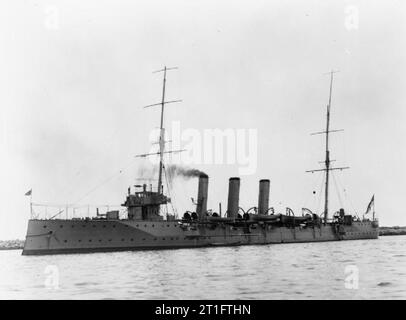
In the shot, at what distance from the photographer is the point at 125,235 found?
3228 centimetres

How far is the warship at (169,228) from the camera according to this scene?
30875mm

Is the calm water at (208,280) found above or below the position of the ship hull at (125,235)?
below

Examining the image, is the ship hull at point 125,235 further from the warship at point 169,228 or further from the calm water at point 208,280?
the calm water at point 208,280

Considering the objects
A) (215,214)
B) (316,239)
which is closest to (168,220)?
(215,214)

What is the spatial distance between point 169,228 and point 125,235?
357 cm

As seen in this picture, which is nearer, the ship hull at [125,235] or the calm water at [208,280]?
the calm water at [208,280]

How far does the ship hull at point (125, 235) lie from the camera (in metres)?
30.7

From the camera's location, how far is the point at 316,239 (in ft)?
155

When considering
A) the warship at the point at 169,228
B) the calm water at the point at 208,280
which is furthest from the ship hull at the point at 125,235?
the calm water at the point at 208,280

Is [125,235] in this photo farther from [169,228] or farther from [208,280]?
[208,280]
